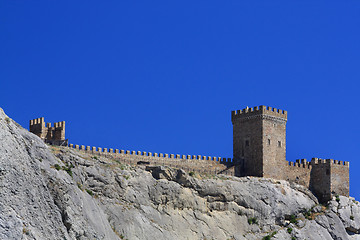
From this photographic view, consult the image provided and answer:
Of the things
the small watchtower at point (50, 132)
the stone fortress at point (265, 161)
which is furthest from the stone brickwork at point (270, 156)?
the small watchtower at point (50, 132)

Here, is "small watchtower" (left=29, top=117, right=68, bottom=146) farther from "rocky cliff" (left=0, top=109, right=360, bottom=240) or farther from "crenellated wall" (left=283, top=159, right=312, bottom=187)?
"crenellated wall" (left=283, top=159, right=312, bottom=187)

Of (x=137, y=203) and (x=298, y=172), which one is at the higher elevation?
(x=298, y=172)

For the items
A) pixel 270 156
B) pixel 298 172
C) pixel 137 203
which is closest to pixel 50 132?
pixel 137 203

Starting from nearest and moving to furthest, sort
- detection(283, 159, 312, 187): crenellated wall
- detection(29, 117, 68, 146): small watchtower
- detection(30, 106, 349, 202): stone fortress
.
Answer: detection(29, 117, 68, 146): small watchtower
detection(30, 106, 349, 202): stone fortress
detection(283, 159, 312, 187): crenellated wall

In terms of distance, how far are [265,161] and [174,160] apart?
1021 cm

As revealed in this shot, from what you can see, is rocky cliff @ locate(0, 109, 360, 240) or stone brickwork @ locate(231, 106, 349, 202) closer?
rocky cliff @ locate(0, 109, 360, 240)

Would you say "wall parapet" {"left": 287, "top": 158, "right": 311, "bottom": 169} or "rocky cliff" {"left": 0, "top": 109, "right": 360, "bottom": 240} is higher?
"wall parapet" {"left": 287, "top": 158, "right": 311, "bottom": 169}

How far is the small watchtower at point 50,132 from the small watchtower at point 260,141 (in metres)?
20.5

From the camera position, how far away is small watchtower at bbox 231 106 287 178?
70.4 m

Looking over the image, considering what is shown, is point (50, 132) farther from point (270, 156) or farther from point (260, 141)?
point (270, 156)

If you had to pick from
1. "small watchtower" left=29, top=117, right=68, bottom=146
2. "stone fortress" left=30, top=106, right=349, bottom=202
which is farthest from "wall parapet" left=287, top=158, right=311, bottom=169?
"small watchtower" left=29, top=117, right=68, bottom=146

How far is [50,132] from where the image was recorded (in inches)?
2363

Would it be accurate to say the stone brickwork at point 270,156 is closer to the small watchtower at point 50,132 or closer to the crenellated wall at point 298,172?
the crenellated wall at point 298,172

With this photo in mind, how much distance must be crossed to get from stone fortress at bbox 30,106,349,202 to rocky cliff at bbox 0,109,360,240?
170 centimetres
